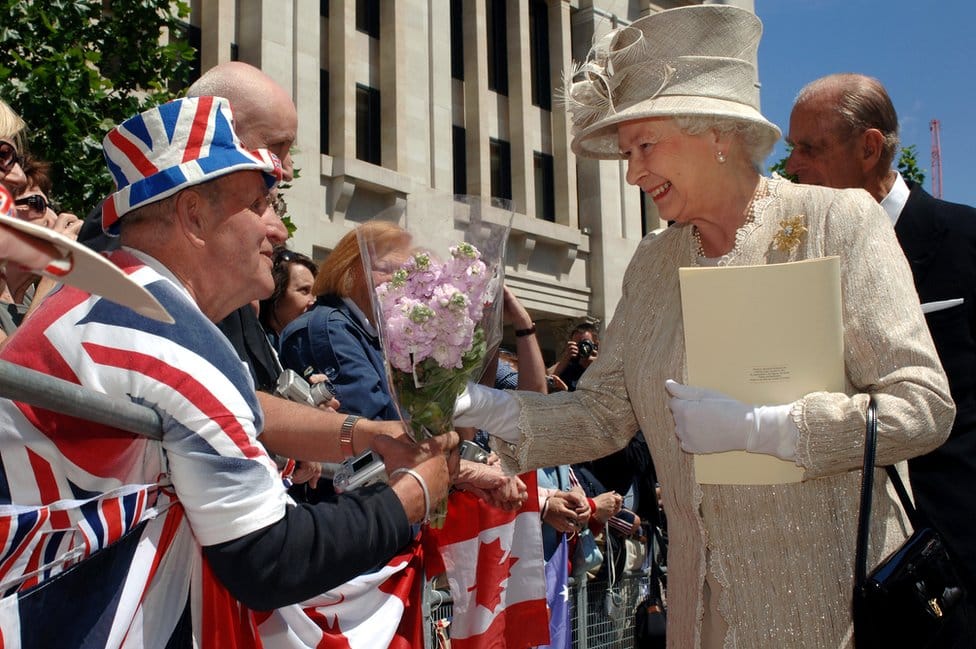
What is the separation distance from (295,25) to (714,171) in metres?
15.5

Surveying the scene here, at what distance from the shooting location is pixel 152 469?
2.15m

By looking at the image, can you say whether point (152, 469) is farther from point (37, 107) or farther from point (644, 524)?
point (37, 107)

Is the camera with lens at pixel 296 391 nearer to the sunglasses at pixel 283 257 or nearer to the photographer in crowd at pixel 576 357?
the sunglasses at pixel 283 257

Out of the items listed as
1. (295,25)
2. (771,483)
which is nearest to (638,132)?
(771,483)

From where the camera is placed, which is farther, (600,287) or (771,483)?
(600,287)

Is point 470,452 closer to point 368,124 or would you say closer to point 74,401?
point 74,401

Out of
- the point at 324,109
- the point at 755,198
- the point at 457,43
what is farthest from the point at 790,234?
the point at 457,43

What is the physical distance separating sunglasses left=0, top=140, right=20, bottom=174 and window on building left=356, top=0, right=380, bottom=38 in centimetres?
1635

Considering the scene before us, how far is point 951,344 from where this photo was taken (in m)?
3.28

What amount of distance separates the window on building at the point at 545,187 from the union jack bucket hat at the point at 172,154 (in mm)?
19845

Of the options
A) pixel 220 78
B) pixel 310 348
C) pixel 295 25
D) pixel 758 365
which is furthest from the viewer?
pixel 295 25

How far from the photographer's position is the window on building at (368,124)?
1878 centimetres

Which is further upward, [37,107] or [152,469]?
[37,107]

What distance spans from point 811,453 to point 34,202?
2.81 m
